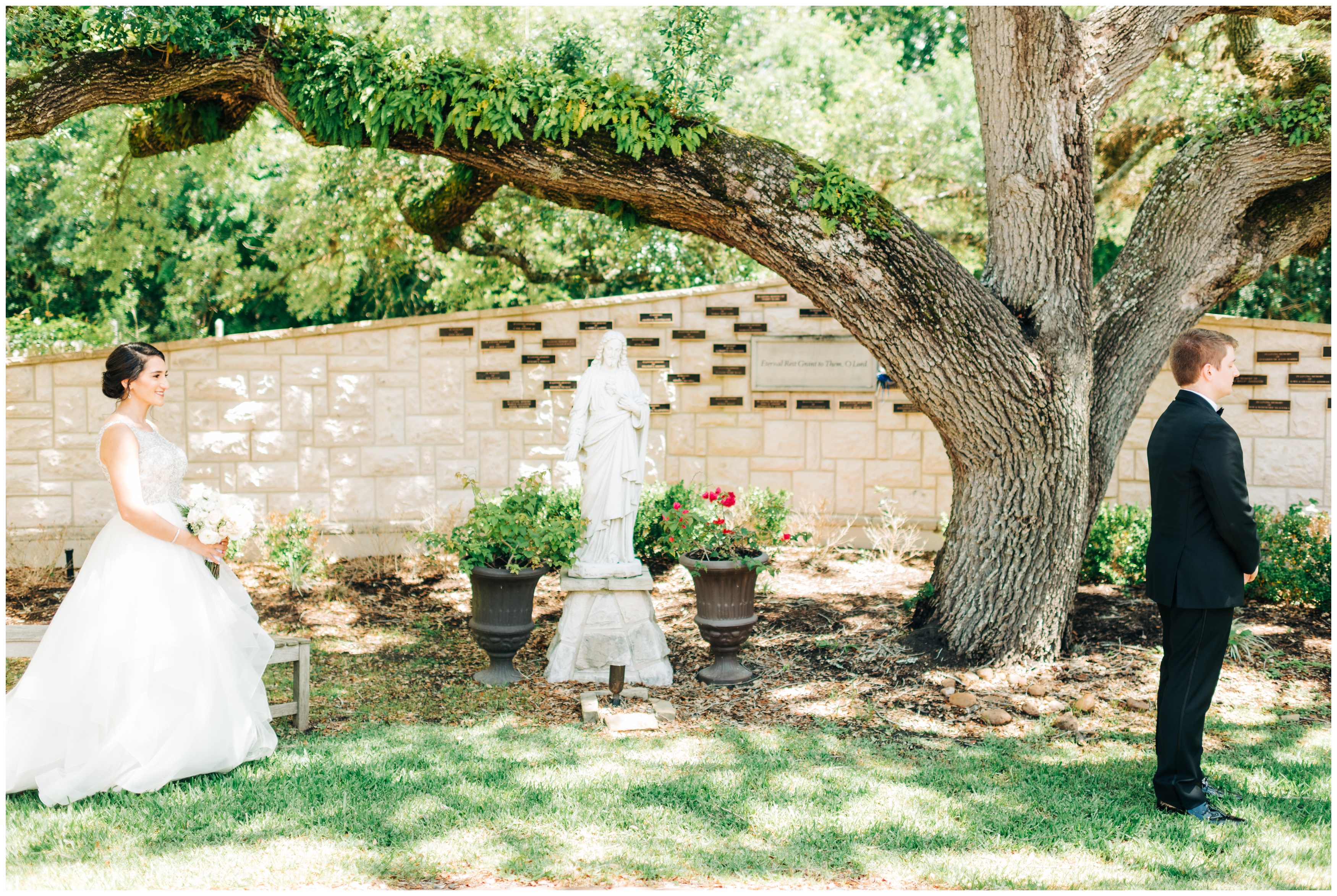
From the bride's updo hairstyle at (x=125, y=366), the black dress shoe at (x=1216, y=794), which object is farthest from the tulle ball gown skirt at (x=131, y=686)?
the black dress shoe at (x=1216, y=794)

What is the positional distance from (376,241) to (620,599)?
250 inches

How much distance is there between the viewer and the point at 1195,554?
3.78m

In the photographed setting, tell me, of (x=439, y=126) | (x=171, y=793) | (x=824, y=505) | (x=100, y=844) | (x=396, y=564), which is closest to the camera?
(x=100, y=844)

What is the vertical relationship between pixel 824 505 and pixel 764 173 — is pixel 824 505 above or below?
below

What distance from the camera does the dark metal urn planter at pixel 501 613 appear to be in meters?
5.58

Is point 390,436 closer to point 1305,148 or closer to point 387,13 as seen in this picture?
point 387,13

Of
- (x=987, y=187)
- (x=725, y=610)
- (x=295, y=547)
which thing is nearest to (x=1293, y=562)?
(x=987, y=187)

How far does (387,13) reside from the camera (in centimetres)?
892

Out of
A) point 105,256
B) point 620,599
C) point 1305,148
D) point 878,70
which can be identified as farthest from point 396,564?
point 878,70

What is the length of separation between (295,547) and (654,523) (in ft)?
9.87

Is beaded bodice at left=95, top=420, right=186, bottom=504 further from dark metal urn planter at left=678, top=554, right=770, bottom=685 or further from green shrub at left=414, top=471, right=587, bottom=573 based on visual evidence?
dark metal urn planter at left=678, top=554, right=770, bottom=685

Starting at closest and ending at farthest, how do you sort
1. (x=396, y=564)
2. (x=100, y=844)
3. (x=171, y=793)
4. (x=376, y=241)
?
(x=100, y=844) → (x=171, y=793) → (x=396, y=564) → (x=376, y=241)

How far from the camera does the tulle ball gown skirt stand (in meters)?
3.91

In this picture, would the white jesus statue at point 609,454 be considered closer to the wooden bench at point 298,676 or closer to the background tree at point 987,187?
the background tree at point 987,187
